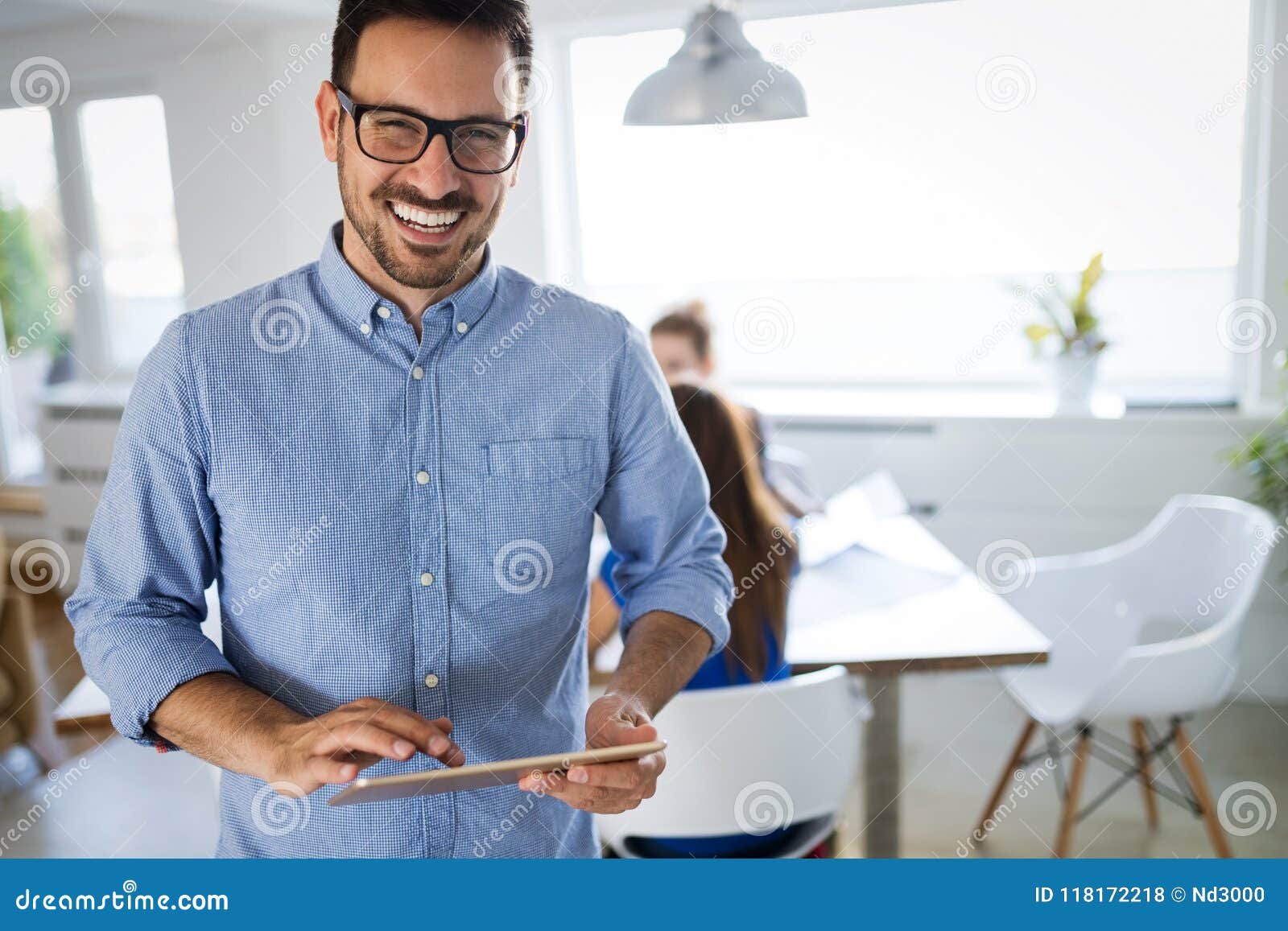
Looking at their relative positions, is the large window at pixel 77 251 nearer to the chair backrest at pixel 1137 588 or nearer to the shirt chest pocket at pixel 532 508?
the shirt chest pocket at pixel 532 508

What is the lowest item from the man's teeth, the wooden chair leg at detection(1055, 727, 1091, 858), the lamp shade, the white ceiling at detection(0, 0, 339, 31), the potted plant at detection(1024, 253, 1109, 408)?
the wooden chair leg at detection(1055, 727, 1091, 858)

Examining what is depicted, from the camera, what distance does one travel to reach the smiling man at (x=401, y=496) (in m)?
1.12

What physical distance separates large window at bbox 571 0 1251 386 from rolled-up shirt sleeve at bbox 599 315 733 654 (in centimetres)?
172

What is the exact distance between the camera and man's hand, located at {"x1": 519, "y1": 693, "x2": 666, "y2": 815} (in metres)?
1.03

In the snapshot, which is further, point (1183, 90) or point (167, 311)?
point (167, 311)

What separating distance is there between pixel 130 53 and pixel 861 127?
2.06 m

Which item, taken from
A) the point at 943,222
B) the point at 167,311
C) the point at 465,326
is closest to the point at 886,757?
the point at 465,326

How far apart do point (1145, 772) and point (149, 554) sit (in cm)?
225

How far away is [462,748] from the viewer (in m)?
1.26

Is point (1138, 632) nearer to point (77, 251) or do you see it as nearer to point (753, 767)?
point (753, 767)

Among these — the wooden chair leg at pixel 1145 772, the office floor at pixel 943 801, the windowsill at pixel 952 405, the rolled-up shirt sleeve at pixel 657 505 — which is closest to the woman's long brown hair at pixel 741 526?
the rolled-up shirt sleeve at pixel 657 505

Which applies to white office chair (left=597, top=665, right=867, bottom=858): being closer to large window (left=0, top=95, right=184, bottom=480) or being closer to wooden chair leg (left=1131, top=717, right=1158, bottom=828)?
wooden chair leg (left=1131, top=717, right=1158, bottom=828)

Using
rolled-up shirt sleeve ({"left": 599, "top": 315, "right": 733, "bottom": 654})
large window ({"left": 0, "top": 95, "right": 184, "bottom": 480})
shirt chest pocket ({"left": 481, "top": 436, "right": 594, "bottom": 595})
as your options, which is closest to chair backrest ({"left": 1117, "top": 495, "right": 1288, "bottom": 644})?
rolled-up shirt sleeve ({"left": 599, "top": 315, "right": 733, "bottom": 654})
